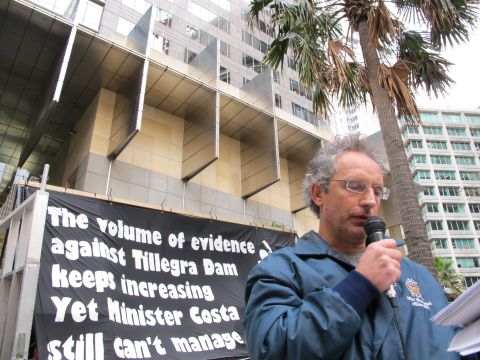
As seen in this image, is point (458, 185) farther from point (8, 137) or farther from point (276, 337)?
point (276, 337)

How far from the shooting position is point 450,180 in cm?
5756

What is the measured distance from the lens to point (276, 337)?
1005 millimetres

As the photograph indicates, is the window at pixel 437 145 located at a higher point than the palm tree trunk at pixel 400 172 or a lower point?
higher

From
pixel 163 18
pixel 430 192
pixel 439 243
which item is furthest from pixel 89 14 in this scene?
pixel 430 192

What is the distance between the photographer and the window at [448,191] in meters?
56.4

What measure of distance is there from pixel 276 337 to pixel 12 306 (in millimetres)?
3491

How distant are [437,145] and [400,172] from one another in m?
64.3

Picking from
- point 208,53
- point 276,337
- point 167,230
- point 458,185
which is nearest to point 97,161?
point 208,53

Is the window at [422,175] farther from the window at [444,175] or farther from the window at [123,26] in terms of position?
the window at [123,26]

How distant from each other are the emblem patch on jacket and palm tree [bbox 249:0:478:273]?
4117 mm

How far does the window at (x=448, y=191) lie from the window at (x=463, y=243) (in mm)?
7621

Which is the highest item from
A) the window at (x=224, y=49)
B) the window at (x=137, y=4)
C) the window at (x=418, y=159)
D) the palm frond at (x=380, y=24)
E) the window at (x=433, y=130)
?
the window at (x=433, y=130)

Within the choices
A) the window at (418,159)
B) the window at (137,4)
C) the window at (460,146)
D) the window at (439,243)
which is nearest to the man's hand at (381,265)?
the window at (137,4)

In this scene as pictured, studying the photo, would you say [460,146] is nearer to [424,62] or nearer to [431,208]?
[431,208]
